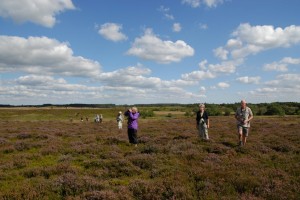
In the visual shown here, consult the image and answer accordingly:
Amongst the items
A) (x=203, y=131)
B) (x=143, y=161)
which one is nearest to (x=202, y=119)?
(x=203, y=131)

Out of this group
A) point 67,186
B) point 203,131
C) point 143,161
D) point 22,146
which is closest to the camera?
point 67,186

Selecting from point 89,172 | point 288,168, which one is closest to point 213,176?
point 288,168

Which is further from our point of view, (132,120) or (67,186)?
(132,120)

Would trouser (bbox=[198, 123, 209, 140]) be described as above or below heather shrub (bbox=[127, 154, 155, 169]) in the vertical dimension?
above

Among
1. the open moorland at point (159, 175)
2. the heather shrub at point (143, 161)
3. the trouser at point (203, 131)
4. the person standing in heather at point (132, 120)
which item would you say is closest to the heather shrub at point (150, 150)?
the open moorland at point (159, 175)

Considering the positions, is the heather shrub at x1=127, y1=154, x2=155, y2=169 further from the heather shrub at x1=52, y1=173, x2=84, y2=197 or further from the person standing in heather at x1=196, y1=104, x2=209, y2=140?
the person standing in heather at x1=196, y1=104, x2=209, y2=140

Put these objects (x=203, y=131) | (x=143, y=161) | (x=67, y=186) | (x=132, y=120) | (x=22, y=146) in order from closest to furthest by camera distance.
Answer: (x=67, y=186)
(x=143, y=161)
(x=132, y=120)
(x=22, y=146)
(x=203, y=131)

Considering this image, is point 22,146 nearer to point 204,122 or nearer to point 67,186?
point 67,186

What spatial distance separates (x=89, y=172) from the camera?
1130cm

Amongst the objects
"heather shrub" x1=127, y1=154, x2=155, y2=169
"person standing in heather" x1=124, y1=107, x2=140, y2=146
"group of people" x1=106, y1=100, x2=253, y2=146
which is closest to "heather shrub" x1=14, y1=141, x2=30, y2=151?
"group of people" x1=106, y1=100, x2=253, y2=146

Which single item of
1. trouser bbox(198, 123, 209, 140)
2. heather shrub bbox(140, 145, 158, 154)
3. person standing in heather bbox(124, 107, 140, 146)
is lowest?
heather shrub bbox(140, 145, 158, 154)

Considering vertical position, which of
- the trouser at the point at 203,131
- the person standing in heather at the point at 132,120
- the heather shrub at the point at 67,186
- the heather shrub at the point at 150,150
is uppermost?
the person standing in heather at the point at 132,120

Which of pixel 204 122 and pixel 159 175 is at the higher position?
pixel 204 122

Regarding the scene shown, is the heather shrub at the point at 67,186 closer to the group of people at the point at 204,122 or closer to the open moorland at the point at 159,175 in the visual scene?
the open moorland at the point at 159,175
